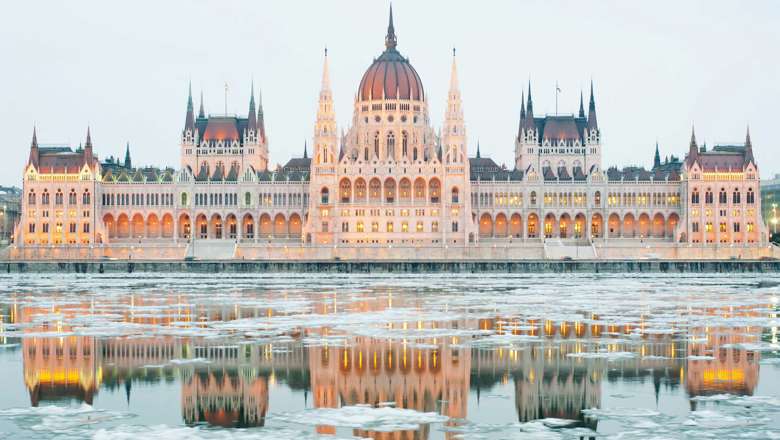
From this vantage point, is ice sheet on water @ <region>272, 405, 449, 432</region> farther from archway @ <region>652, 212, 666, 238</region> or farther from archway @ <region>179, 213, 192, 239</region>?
archway @ <region>652, 212, 666, 238</region>

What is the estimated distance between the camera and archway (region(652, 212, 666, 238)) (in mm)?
140000

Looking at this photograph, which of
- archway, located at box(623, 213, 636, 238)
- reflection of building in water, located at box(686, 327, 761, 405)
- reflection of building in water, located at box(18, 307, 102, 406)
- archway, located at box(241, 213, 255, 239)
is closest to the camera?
reflection of building in water, located at box(18, 307, 102, 406)

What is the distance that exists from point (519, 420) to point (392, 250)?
90.7 m

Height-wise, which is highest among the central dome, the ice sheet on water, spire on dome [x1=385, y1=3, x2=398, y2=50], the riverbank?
spire on dome [x1=385, y1=3, x2=398, y2=50]

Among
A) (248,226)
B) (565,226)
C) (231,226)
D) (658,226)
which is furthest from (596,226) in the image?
(231,226)

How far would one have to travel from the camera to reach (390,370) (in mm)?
27516

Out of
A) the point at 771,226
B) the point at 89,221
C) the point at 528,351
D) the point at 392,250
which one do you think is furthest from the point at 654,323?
the point at 771,226

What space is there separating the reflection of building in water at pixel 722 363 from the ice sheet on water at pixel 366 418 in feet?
20.3

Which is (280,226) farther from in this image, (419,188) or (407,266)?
(407,266)

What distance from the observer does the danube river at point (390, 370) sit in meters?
20.9

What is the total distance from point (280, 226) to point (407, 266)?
47608 mm

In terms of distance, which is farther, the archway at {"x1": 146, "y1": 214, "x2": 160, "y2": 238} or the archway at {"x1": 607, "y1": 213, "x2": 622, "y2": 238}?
the archway at {"x1": 146, "y1": 214, "x2": 160, "y2": 238}

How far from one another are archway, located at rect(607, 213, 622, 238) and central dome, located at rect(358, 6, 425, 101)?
3083 centimetres

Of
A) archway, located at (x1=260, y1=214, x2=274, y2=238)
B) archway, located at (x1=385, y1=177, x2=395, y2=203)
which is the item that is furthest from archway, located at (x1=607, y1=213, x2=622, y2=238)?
archway, located at (x1=260, y1=214, x2=274, y2=238)
